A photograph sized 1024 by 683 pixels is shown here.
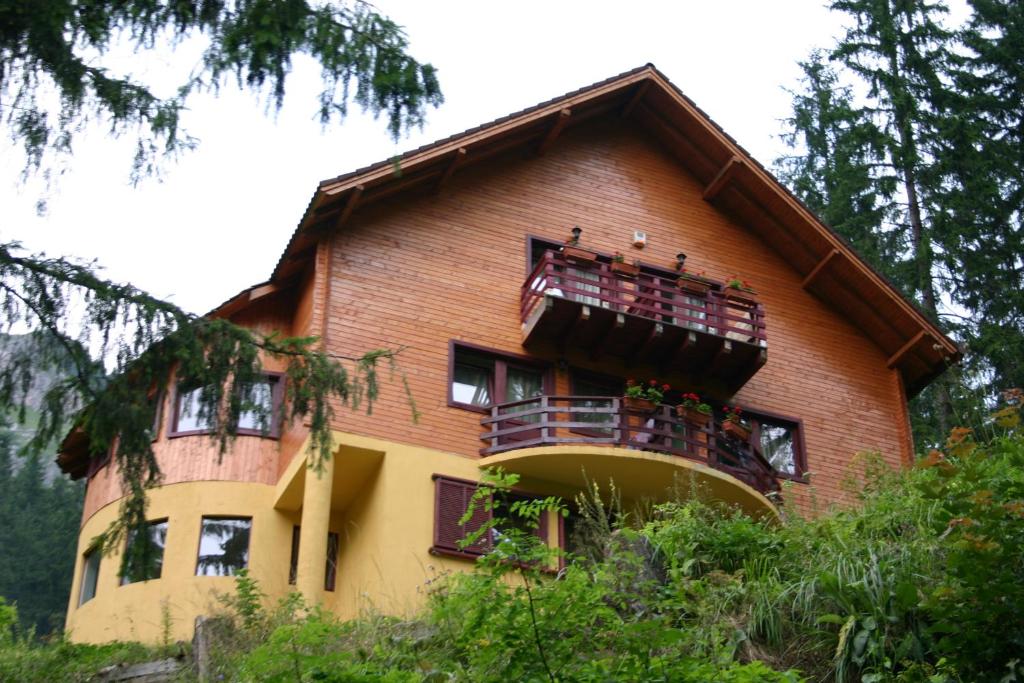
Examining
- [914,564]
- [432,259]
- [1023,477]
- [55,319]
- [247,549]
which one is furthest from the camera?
[432,259]

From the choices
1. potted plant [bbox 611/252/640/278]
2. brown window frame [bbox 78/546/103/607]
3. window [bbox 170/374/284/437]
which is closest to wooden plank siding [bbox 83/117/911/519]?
brown window frame [bbox 78/546/103/607]

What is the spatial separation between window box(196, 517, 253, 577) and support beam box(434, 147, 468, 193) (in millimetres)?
6251

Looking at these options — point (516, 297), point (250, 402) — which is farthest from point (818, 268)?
point (250, 402)

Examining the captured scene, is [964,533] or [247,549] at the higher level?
[247,549]

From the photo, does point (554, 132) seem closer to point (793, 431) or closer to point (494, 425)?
point (494, 425)

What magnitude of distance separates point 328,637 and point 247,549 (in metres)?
7.34

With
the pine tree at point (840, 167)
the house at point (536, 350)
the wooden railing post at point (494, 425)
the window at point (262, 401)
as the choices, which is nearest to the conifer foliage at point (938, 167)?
the pine tree at point (840, 167)

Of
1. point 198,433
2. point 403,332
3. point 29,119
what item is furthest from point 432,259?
point 29,119

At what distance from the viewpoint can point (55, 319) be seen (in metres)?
10.4

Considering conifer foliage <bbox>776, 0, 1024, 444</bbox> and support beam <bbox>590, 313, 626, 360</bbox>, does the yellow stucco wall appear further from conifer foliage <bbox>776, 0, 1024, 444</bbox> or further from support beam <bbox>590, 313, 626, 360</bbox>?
conifer foliage <bbox>776, 0, 1024, 444</bbox>

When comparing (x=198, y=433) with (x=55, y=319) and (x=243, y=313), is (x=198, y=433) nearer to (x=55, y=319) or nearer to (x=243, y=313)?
(x=243, y=313)

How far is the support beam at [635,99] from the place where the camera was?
963 inches

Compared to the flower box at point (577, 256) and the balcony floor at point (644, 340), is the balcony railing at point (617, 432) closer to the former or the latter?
the balcony floor at point (644, 340)

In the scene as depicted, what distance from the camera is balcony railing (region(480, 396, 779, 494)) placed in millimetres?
20344
